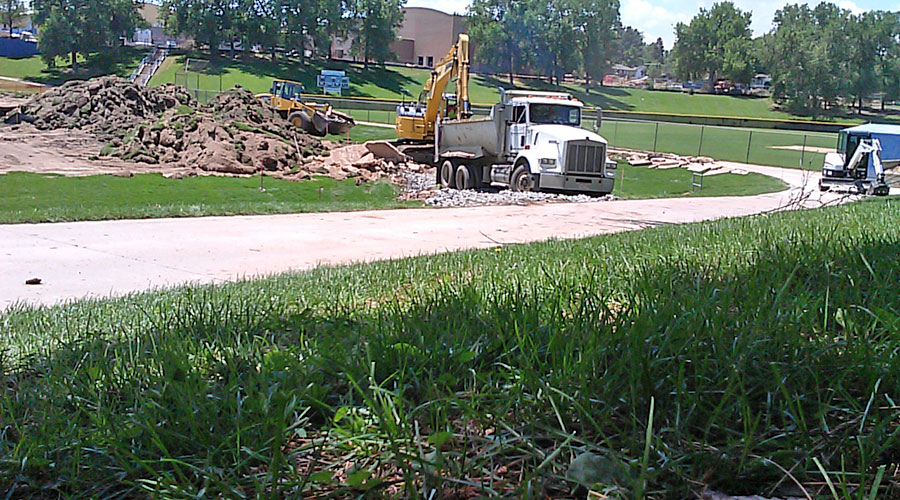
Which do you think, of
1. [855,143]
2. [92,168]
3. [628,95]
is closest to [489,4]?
[628,95]

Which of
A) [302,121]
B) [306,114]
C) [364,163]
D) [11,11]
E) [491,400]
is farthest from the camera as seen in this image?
[11,11]

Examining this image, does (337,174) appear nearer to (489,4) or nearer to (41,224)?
(41,224)

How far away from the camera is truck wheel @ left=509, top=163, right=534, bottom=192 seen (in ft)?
88.0

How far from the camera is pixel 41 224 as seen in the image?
46.0 feet

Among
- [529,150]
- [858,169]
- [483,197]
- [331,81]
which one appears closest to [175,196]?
[483,197]

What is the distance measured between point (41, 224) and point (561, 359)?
498 inches

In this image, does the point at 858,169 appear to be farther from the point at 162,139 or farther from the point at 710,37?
the point at 710,37

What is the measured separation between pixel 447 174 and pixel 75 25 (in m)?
84.8

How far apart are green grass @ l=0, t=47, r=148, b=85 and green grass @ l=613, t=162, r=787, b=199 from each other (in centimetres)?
7354

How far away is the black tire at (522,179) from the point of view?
87.8ft

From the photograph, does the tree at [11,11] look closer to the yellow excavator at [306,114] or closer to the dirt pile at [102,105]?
the yellow excavator at [306,114]

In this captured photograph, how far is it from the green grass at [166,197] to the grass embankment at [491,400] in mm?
11720

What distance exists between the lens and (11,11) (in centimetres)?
13138

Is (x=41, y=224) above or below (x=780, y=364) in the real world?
below
